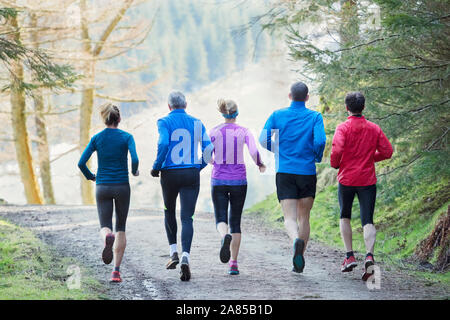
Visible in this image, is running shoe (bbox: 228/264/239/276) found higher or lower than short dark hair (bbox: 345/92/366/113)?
lower

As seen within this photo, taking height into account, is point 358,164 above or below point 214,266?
above

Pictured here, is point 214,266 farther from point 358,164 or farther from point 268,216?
point 268,216

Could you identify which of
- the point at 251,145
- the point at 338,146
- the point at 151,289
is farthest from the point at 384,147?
the point at 151,289

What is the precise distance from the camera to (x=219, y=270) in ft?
23.5

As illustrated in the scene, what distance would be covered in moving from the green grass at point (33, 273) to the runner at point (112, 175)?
0.58 meters

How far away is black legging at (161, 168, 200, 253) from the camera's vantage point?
658cm

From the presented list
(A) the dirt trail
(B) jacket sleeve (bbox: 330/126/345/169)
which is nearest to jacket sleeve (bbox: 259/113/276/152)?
(B) jacket sleeve (bbox: 330/126/345/169)

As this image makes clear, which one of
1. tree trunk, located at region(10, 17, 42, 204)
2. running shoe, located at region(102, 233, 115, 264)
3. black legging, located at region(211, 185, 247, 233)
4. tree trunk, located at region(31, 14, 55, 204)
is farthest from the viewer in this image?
tree trunk, located at region(31, 14, 55, 204)

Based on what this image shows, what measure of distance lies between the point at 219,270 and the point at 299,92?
8.06 feet

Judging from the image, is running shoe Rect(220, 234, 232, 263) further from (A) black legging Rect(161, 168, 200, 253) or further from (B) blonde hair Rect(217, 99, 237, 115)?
(B) blonde hair Rect(217, 99, 237, 115)

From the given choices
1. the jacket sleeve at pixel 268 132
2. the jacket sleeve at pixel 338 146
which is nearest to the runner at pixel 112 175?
the jacket sleeve at pixel 268 132
